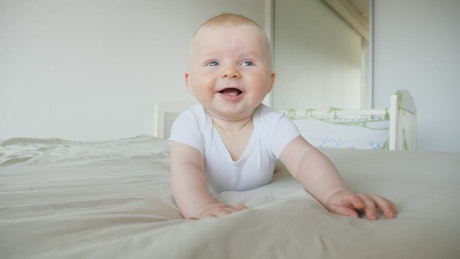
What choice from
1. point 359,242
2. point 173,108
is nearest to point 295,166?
point 359,242

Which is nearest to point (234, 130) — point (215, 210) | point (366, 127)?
point (215, 210)

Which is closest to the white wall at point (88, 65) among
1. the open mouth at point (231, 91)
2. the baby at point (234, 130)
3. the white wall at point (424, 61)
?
the baby at point (234, 130)

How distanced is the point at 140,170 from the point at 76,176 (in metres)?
0.15

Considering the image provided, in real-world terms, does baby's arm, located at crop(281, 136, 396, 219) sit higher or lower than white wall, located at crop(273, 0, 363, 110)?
lower

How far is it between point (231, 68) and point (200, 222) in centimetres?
34

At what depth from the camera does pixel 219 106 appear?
64cm

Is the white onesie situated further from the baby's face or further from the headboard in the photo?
the headboard

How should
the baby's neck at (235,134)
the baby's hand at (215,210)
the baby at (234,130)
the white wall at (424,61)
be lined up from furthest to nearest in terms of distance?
the white wall at (424,61)
the baby's neck at (235,134)
the baby at (234,130)
the baby's hand at (215,210)

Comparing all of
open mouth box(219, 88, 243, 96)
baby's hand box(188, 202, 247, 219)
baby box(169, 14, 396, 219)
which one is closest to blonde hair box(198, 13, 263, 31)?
baby box(169, 14, 396, 219)

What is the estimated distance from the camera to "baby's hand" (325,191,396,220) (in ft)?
1.40

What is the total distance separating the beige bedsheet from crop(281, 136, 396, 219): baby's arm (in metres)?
0.02

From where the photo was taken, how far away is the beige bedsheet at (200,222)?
11.0 inches

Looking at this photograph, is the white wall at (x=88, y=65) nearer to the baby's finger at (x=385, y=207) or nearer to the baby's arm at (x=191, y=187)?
the baby's arm at (x=191, y=187)

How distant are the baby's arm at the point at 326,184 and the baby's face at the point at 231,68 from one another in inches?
5.1
